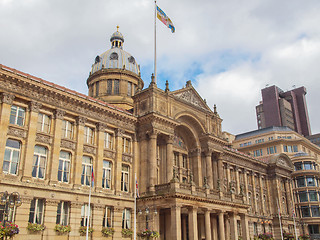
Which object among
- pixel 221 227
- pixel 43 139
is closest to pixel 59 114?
pixel 43 139

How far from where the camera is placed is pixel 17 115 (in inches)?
1284

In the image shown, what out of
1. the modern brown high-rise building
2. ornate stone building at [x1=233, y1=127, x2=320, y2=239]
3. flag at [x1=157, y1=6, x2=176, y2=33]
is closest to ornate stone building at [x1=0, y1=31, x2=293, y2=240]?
flag at [x1=157, y1=6, x2=176, y2=33]

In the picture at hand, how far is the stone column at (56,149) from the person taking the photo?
110ft

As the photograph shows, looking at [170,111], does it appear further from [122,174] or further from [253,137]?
[253,137]

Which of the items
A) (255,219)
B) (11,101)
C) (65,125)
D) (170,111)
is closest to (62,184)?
(65,125)

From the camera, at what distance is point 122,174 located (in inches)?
1612

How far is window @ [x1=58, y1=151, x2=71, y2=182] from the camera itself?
34750mm

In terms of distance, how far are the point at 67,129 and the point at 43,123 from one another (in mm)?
2876

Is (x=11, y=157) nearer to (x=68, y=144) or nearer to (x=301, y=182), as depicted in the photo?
(x=68, y=144)

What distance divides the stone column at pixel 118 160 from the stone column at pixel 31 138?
10.5 metres

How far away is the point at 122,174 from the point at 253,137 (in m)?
62.3

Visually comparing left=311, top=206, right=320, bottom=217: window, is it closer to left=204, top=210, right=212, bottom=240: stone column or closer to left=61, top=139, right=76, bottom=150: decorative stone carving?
left=204, top=210, right=212, bottom=240: stone column

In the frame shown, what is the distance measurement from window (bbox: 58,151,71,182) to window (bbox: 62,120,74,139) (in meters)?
1.89

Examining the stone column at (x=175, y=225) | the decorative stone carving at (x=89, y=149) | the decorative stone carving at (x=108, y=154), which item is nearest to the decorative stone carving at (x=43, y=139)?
the decorative stone carving at (x=89, y=149)
